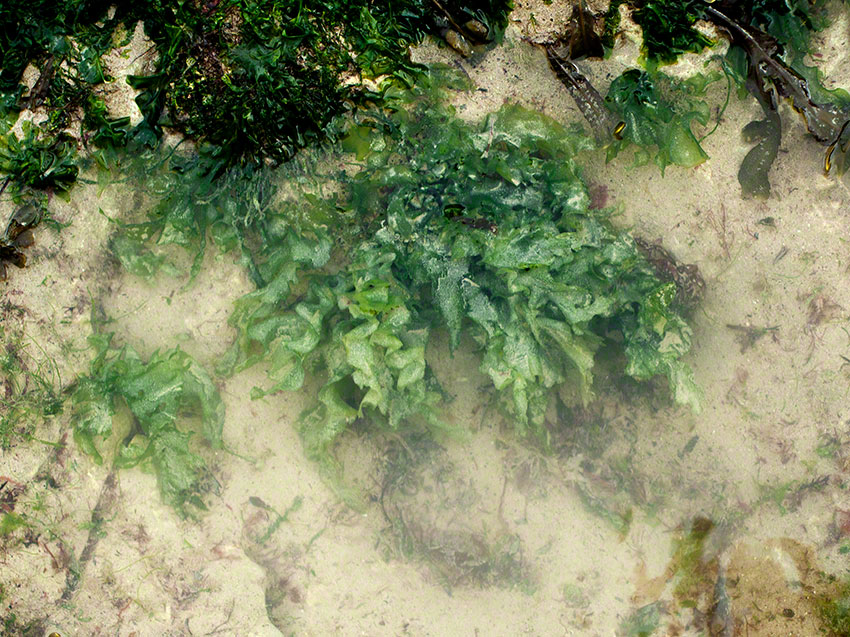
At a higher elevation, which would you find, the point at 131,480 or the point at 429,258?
the point at 429,258

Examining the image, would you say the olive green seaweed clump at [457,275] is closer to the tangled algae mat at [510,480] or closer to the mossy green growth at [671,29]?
the tangled algae mat at [510,480]

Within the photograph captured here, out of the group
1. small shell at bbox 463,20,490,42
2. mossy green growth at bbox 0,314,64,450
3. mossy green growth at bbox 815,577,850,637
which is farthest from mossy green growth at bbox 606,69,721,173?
mossy green growth at bbox 0,314,64,450

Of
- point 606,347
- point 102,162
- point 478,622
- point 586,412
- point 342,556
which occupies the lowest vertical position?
point 478,622

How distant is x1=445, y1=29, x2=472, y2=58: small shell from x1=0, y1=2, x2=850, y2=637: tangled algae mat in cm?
7

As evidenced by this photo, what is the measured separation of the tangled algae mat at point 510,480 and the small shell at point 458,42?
2.7 inches

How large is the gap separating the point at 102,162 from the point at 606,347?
2.61 metres

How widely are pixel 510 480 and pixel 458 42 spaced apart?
2.20 meters

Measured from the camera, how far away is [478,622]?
3025mm

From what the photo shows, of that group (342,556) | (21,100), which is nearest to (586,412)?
(342,556)

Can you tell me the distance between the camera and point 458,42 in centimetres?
264

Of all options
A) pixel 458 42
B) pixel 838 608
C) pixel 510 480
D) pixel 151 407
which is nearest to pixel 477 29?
pixel 458 42

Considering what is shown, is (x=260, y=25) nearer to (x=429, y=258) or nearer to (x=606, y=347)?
(x=429, y=258)

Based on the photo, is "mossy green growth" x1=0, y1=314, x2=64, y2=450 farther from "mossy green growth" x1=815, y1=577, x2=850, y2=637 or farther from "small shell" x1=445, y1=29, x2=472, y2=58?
"mossy green growth" x1=815, y1=577, x2=850, y2=637

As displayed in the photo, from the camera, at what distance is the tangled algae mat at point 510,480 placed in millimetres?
2727
